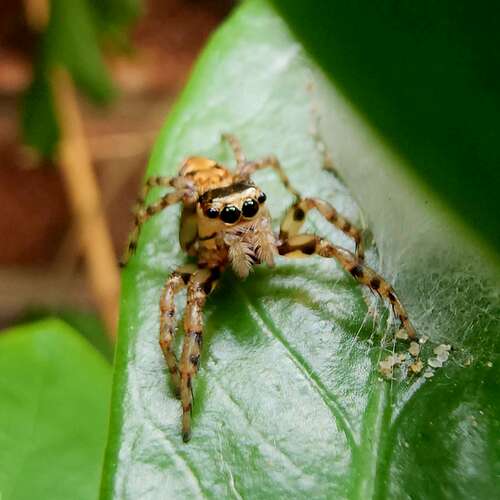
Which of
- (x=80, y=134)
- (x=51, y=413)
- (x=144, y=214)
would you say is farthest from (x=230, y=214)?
(x=80, y=134)

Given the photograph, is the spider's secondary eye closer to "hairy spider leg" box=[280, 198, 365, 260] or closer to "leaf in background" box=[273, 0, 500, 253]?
"hairy spider leg" box=[280, 198, 365, 260]

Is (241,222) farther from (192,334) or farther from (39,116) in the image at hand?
(39,116)

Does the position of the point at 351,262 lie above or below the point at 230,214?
below

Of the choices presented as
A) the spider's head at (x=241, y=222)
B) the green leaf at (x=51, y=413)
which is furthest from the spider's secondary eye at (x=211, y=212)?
the green leaf at (x=51, y=413)

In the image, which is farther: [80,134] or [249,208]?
[80,134]

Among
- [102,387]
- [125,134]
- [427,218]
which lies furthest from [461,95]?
[125,134]
